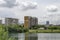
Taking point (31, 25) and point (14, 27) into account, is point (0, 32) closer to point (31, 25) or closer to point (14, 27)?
point (14, 27)

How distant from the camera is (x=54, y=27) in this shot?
38.5 metres

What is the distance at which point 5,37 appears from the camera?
873cm

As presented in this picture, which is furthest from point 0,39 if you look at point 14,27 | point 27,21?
point 27,21

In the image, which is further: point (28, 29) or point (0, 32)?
point (28, 29)

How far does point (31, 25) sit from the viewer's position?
4378 cm

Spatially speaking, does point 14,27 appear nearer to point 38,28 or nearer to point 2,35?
point 38,28

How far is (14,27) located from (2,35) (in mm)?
23694

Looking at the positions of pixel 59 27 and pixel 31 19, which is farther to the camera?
pixel 31 19

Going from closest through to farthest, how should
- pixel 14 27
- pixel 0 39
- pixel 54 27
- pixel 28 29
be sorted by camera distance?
pixel 0 39 → pixel 14 27 → pixel 54 27 → pixel 28 29

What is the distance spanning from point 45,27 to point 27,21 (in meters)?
6.21

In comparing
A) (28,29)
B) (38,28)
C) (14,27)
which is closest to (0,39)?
(14,27)

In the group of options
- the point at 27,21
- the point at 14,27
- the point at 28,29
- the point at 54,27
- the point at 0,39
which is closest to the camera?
the point at 0,39

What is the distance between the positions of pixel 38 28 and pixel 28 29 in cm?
327

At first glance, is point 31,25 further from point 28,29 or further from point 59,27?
point 59,27
